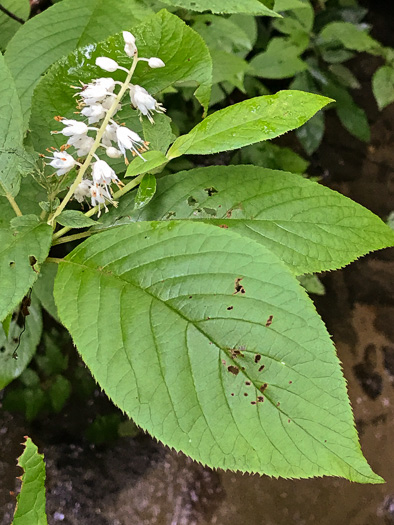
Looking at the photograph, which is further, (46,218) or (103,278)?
(46,218)

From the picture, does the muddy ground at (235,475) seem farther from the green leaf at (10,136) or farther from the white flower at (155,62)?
the white flower at (155,62)

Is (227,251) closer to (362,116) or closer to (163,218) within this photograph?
(163,218)

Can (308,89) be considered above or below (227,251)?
below

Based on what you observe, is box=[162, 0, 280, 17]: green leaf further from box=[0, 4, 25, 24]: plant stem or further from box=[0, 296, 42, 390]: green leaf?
box=[0, 296, 42, 390]: green leaf

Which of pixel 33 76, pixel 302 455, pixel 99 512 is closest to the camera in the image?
pixel 302 455

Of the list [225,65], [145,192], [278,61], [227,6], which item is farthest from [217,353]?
[278,61]

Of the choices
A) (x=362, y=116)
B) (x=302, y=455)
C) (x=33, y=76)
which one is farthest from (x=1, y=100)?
(x=362, y=116)

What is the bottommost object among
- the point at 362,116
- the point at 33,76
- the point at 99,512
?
the point at 99,512

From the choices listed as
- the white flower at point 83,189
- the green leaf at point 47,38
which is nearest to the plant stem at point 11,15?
the green leaf at point 47,38
